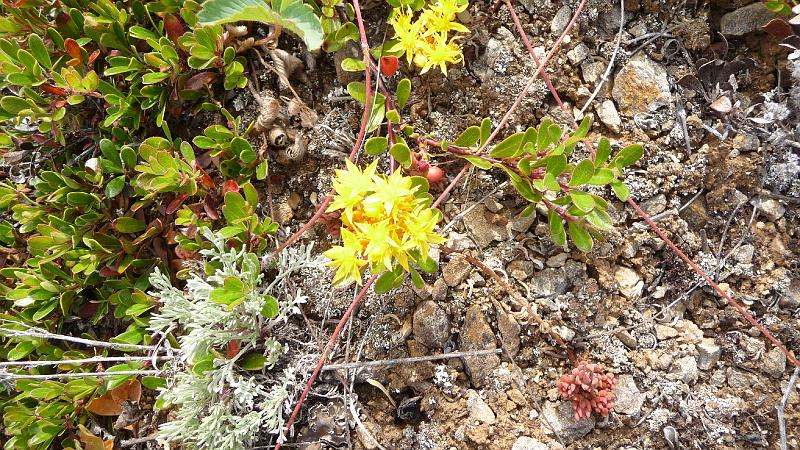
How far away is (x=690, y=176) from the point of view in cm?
232

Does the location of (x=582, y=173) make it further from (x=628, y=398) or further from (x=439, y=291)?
(x=628, y=398)

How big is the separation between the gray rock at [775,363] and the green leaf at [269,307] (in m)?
2.07

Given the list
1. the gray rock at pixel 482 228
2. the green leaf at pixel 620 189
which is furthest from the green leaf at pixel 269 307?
the green leaf at pixel 620 189

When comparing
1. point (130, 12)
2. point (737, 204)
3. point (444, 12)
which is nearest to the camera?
point (444, 12)

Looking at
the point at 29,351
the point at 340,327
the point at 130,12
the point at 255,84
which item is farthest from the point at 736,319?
the point at 29,351

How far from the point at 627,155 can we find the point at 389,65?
106 cm

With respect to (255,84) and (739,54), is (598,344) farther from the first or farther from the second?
(255,84)

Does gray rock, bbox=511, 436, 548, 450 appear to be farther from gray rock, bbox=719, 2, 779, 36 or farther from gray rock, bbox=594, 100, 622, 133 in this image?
gray rock, bbox=719, 2, 779, 36

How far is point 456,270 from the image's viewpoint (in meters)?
2.34

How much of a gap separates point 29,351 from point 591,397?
2.61m

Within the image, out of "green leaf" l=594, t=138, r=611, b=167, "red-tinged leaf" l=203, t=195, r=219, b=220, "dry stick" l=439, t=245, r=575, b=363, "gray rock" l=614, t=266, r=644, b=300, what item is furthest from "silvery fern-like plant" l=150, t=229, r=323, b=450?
"gray rock" l=614, t=266, r=644, b=300

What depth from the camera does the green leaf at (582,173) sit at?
1.95 meters

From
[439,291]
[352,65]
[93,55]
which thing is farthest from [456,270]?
[93,55]

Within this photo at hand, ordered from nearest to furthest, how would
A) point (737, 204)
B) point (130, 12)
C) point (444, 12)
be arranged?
point (444, 12), point (737, 204), point (130, 12)
